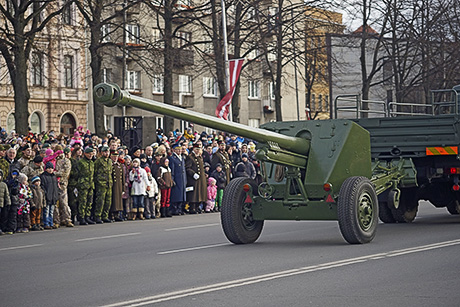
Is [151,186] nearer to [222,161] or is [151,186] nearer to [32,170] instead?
[32,170]

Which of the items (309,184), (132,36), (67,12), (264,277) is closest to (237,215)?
(309,184)

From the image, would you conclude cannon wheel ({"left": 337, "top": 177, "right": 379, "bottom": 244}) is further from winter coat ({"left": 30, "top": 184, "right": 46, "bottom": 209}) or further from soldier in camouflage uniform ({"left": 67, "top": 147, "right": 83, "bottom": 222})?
soldier in camouflage uniform ({"left": 67, "top": 147, "right": 83, "bottom": 222})

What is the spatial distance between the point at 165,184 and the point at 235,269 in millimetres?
11637

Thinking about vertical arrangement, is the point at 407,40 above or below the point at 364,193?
above

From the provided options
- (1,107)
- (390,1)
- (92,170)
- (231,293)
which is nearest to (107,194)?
(92,170)

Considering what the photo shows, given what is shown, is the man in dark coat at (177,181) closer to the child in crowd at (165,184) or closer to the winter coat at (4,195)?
the child in crowd at (165,184)

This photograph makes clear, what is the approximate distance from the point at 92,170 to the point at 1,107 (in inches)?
1268

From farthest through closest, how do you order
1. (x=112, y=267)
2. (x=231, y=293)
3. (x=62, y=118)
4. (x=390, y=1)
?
(x=62, y=118), (x=390, y=1), (x=112, y=267), (x=231, y=293)

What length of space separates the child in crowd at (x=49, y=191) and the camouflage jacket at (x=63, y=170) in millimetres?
362

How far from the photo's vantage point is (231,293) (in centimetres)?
912

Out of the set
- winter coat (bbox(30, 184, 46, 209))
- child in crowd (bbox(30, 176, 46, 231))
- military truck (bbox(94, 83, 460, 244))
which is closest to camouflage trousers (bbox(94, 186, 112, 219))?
child in crowd (bbox(30, 176, 46, 231))

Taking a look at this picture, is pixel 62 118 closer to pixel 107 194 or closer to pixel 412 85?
pixel 412 85

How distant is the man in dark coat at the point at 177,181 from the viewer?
23.2m

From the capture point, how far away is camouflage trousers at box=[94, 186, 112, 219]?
20.5m
